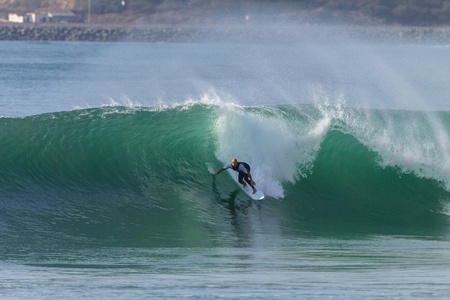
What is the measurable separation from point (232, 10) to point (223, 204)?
114 meters

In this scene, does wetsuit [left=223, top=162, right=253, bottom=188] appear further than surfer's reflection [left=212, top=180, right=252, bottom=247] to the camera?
Yes

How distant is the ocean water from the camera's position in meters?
7.47

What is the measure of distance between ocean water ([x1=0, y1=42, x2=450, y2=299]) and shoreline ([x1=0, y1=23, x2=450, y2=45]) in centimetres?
9160

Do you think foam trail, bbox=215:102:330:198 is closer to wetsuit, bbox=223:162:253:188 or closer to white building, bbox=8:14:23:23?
wetsuit, bbox=223:162:253:188

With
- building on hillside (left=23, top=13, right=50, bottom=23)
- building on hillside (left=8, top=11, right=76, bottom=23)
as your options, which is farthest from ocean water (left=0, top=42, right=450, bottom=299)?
building on hillside (left=8, top=11, right=76, bottom=23)

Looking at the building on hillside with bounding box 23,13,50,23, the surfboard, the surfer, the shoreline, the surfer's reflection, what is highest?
the building on hillside with bounding box 23,13,50,23

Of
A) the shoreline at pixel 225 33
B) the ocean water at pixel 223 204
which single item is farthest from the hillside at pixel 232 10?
the ocean water at pixel 223 204

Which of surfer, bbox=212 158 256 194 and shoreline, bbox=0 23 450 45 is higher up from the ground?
shoreline, bbox=0 23 450 45

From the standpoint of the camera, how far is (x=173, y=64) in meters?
59.7

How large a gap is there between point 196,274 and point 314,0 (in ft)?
364

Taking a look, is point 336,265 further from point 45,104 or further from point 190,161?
point 45,104

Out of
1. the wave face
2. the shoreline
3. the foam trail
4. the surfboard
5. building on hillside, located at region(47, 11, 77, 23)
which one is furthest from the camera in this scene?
building on hillside, located at region(47, 11, 77, 23)

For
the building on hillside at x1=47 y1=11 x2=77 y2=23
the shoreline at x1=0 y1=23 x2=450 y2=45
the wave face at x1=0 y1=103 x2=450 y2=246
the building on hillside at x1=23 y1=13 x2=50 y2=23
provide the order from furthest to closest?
the building on hillside at x1=47 y1=11 x2=77 y2=23 → the building on hillside at x1=23 y1=13 x2=50 y2=23 → the shoreline at x1=0 y1=23 x2=450 y2=45 → the wave face at x1=0 y1=103 x2=450 y2=246

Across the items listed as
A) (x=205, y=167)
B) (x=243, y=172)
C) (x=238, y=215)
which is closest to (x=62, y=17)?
(x=205, y=167)
